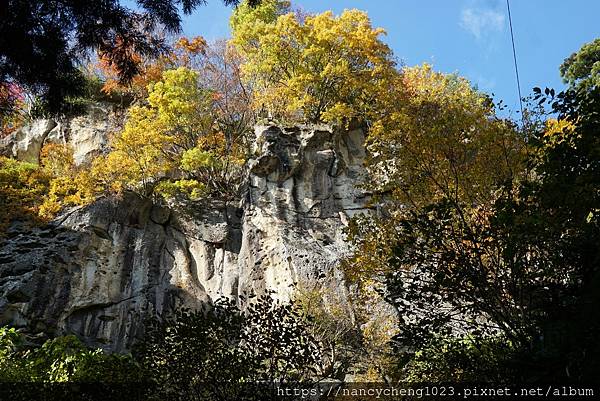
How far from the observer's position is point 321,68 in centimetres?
1828

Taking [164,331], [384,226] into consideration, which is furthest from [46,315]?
[384,226]

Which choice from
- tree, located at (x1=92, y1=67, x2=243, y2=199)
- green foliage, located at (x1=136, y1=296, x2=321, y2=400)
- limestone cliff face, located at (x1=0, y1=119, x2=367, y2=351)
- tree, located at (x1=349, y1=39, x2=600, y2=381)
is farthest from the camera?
tree, located at (x1=92, y1=67, x2=243, y2=199)

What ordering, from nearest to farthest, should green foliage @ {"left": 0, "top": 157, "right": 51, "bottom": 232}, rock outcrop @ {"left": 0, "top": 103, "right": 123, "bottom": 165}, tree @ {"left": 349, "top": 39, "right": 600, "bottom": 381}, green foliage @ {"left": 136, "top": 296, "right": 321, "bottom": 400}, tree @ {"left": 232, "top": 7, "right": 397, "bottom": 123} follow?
tree @ {"left": 349, "top": 39, "right": 600, "bottom": 381} < green foliage @ {"left": 136, "top": 296, "right": 321, "bottom": 400} < green foliage @ {"left": 0, "top": 157, "right": 51, "bottom": 232} < tree @ {"left": 232, "top": 7, "right": 397, "bottom": 123} < rock outcrop @ {"left": 0, "top": 103, "right": 123, "bottom": 165}

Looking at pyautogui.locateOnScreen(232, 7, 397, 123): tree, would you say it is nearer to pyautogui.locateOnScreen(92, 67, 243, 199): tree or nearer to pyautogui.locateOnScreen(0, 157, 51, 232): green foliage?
pyautogui.locateOnScreen(92, 67, 243, 199): tree

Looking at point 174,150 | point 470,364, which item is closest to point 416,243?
point 470,364

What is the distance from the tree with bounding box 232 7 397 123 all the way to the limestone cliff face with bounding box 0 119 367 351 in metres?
1.28

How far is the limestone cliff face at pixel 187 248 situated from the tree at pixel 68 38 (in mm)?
7133

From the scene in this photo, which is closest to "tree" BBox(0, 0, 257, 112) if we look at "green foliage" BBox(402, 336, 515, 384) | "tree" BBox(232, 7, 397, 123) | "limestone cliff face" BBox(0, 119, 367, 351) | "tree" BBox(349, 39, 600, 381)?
"tree" BBox(349, 39, 600, 381)

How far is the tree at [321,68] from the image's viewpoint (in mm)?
17891

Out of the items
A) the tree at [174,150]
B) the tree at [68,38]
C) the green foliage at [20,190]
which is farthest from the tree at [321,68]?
the tree at [68,38]

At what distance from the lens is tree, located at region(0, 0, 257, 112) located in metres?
Result: 5.84

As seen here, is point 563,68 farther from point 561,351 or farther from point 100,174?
point 561,351

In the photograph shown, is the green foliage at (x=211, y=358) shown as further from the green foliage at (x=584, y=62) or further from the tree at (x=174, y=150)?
the green foliage at (x=584, y=62)

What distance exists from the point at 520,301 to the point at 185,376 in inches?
153
